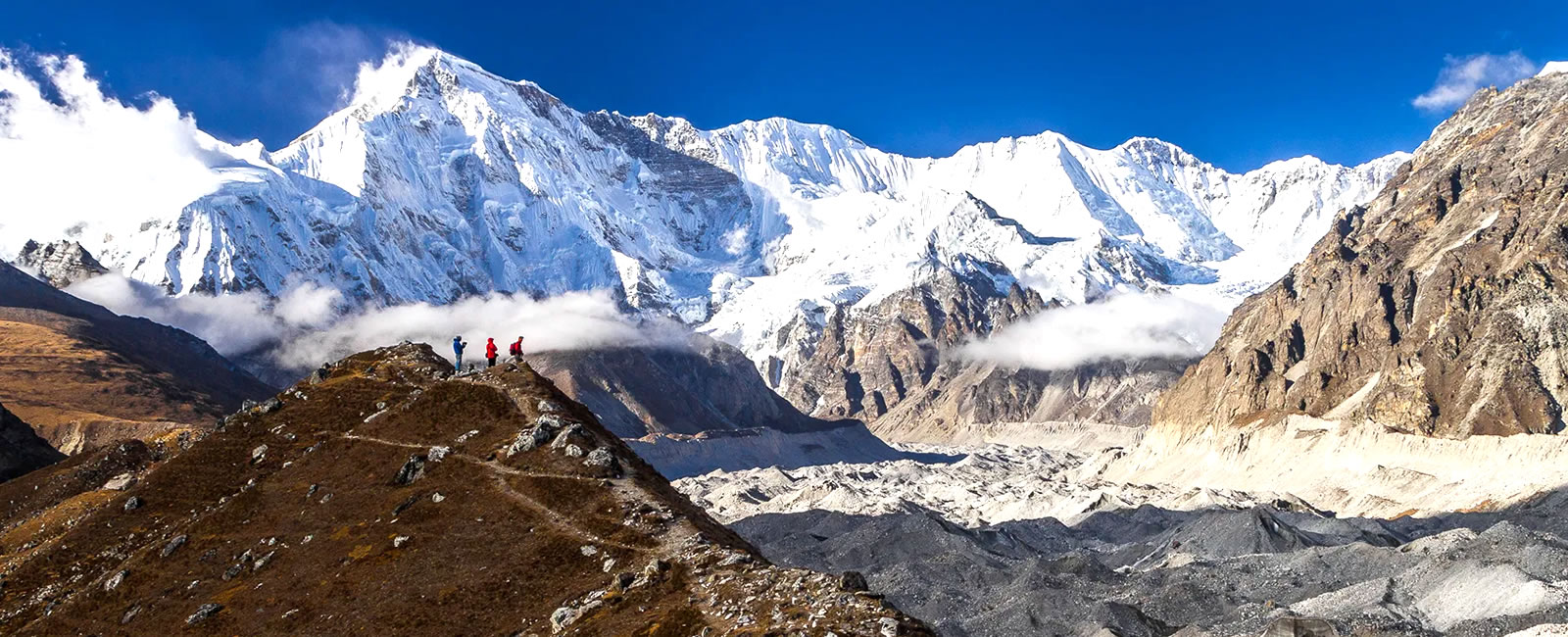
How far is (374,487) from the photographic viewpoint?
2186 inches

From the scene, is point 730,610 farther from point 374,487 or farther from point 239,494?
point 239,494

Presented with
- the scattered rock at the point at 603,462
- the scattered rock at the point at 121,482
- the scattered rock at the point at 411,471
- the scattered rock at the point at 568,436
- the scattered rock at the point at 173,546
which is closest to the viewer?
the scattered rock at the point at 173,546

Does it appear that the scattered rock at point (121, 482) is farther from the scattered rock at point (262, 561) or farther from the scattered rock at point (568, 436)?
the scattered rock at point (568, 436)

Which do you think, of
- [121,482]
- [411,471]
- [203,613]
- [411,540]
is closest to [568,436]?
[411,471]

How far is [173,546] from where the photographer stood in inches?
2080

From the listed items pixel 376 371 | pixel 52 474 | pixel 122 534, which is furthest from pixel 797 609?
pixel 52 474

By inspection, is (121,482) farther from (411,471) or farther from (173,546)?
(411,471)

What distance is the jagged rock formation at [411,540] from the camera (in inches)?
1679

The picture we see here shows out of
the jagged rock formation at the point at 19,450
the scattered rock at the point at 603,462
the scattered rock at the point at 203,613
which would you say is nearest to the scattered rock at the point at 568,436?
the scattered rock at the point at 603,462

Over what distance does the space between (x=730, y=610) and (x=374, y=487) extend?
903 inches

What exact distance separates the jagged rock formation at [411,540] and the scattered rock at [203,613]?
125 millimetres

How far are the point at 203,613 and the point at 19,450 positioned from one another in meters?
63.3

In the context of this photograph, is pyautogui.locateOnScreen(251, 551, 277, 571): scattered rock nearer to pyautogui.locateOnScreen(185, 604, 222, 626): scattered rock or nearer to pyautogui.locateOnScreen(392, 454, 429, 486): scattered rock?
pyautogui.locateOnScreen(185, 604, 222, 626): scattered rock

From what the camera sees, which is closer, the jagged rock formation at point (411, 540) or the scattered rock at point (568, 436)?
the jagged rock formation at point (411, 540)
